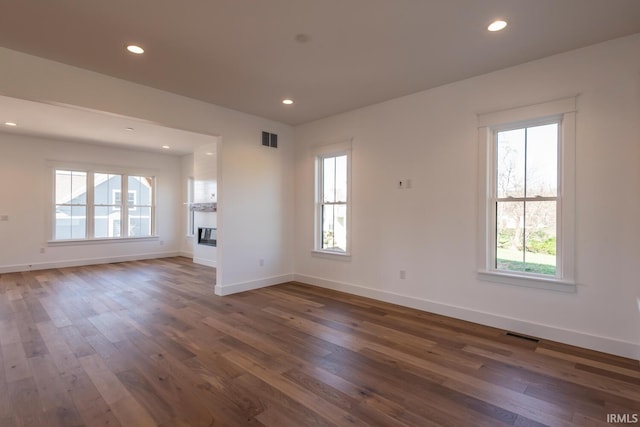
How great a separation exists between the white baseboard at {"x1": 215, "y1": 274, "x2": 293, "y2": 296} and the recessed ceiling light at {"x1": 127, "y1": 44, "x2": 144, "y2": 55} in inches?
125

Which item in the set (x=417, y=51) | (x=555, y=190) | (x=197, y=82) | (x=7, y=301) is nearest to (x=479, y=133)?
(x=555, y=190)

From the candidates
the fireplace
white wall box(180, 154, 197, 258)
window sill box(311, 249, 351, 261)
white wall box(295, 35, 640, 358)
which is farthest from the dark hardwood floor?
white wall box(180, 154, 197, 258)

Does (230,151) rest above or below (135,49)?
below

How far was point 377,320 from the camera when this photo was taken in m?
3.65

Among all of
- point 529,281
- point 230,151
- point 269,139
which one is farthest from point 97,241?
point 529,281

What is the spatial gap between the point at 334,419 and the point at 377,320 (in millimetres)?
1844

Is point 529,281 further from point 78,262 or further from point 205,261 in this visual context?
point 78,262

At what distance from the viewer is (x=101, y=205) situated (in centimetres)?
758

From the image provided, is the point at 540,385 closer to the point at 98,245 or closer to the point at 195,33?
the point at 195,33

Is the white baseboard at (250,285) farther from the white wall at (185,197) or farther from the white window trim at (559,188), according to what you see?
the white wall at (185,197)

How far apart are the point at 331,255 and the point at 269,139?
2.25 m

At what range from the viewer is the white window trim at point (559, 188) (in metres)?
A: 3.01

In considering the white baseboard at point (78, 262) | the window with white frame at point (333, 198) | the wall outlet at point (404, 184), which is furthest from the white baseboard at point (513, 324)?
the white baseboard at point (78, 262)

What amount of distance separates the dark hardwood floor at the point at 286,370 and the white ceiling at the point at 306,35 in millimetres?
2829
